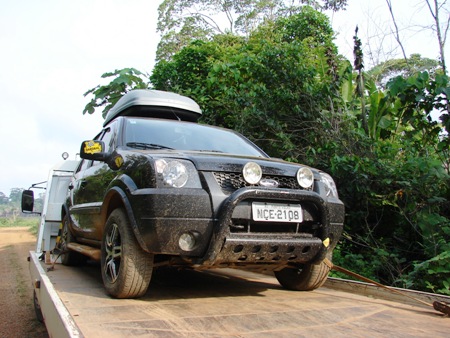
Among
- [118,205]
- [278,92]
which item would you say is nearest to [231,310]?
[118,205]

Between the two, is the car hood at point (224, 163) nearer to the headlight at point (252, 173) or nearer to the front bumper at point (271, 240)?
the headlight at point (252, 173)

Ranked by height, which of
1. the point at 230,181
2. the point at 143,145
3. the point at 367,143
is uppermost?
the point at 367,143

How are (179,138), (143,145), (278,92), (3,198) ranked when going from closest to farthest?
1. (143,145)
2. (179,138)
3. (278,92)
4. (3,198)

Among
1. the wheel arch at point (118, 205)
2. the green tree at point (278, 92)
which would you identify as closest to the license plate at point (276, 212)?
the wheel arch at point (118, 205)

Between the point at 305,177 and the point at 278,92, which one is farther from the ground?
the point at 278,92

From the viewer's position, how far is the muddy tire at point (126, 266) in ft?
9.51

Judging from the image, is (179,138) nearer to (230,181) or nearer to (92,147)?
(92,147)

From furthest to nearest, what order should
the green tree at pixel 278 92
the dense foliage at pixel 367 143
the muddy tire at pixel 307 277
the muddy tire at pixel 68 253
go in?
the green tree at pixel 278 92 < the dense foliage at pixel 367 143 < the muddy tire at pixel 68 253 < the muddy tire at pixel 307 277

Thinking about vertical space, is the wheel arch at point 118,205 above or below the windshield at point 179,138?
below

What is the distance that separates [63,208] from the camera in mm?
5254

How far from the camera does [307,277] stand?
355 centimetres

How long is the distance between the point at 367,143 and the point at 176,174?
3.71m

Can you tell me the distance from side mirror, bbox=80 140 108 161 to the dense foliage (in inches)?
121

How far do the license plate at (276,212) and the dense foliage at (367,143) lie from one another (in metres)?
2.02
